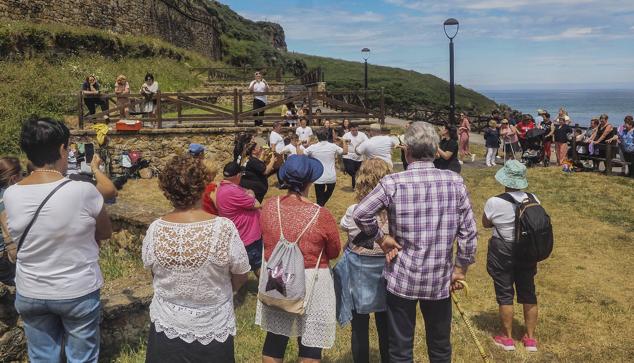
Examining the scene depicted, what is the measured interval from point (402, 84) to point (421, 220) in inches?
2636

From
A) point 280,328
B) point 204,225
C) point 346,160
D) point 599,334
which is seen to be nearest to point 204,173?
point 204,225

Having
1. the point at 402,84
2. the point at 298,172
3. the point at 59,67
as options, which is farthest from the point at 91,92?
the point at 402,84

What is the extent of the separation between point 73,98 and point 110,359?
1272 cm

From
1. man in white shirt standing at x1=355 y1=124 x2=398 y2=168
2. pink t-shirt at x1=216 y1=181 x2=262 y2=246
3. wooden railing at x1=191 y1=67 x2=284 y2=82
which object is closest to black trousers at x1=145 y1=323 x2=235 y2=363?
pink t-shirt at x1=216 y1=181 x2=262 y2=246

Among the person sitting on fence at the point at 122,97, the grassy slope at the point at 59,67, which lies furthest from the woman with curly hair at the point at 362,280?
the grassy slope at the point at 59,67

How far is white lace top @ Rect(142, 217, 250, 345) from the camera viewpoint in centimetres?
268

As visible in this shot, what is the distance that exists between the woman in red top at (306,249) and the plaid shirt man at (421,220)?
257 millimetres

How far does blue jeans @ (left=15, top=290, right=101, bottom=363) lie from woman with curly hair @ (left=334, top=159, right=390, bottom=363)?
1602 mm

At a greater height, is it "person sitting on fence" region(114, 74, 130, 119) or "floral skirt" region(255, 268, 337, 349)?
"person sitting on fence" region(114, 74, 130, 119)

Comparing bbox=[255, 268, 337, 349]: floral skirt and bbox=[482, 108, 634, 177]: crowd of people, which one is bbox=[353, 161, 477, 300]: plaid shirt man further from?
bbox=[482, 108, 634, 177]: crowd of people

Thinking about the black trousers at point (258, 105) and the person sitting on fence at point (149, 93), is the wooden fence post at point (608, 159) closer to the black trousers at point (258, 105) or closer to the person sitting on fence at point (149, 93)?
the black trousers at point (258, 105)

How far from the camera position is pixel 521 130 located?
47.8 feet

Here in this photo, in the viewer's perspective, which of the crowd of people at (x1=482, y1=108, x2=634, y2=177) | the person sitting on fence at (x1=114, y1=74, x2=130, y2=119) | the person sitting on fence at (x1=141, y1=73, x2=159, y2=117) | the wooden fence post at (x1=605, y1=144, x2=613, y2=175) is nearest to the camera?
the crowd of people at (x1=482, y1=108, x2=634, y2=177)

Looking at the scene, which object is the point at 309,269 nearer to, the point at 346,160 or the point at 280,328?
the point at 280,328
